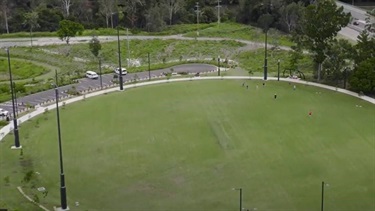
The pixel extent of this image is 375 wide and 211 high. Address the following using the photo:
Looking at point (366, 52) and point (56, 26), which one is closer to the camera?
point (366, 52)

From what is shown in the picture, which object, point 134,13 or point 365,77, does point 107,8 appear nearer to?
point 134,13

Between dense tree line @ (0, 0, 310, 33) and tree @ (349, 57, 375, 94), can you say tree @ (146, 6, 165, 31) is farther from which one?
tree @ (349, 57, 375, 94)

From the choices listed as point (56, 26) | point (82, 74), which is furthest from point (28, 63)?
point (56, 26)

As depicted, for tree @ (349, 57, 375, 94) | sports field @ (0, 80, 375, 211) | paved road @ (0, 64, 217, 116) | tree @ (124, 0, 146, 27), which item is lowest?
sports field @ (0, 80, 375, 211)

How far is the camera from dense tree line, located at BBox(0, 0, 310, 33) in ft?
400

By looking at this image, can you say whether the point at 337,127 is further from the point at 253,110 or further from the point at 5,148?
the point at 5,148

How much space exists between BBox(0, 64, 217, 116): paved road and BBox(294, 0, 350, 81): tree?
1520 centimetres

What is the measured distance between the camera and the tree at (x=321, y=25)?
8025 centimetres

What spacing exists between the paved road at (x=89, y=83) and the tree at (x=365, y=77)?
21.9 metres

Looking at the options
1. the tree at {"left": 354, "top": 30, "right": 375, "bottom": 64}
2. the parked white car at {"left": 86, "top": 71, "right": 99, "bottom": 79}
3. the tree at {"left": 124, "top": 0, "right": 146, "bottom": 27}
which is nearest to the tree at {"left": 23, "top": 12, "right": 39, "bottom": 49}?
the tree at {"left": 124, "top": 0, "right": 146, "bottom": 27}

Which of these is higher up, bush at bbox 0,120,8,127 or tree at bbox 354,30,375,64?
tree at bbox 354,30,375,64

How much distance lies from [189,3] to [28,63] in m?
46.3

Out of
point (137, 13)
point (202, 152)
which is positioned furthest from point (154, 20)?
point (202, 152)

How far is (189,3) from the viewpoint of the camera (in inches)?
5251
